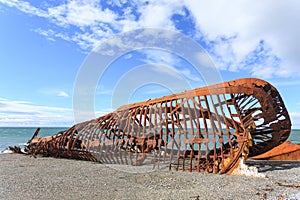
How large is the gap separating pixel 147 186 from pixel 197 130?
303 cm

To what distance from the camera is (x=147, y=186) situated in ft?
22.5

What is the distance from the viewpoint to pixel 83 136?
13.1 metres

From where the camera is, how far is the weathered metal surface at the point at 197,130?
8.44 m

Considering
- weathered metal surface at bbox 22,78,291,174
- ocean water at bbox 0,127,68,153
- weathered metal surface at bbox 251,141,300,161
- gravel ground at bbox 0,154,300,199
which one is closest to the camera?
gravel ground at bbox 0,154,300,199

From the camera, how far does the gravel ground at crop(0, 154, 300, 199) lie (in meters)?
5.94

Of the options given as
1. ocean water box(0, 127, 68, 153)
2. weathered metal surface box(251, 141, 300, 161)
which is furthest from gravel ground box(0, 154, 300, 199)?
ocean water box(0, 127, 68, 153)

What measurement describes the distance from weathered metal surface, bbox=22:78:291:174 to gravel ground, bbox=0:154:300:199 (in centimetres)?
101

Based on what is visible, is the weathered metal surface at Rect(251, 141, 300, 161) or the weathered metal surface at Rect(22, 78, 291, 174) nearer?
the weathered metal surface at Rect(22, 78, 291, 174)

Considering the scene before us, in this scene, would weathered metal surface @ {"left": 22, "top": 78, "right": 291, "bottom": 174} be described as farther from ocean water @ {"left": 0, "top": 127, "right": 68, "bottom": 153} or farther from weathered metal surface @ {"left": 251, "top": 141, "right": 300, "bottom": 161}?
ocean water @ {"left": 0, "top": 127, "right": 68, "bottom": 153}

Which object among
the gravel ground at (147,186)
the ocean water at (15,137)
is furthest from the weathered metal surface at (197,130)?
the ocean water at (15,137)

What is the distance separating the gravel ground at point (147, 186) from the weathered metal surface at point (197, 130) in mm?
1014

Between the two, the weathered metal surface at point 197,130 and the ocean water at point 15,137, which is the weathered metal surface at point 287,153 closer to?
the weathered metal surface at point 197,130

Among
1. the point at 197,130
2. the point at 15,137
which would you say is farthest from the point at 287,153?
the point at 15,137

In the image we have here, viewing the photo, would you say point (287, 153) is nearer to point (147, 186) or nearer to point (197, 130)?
point (197, 130)
